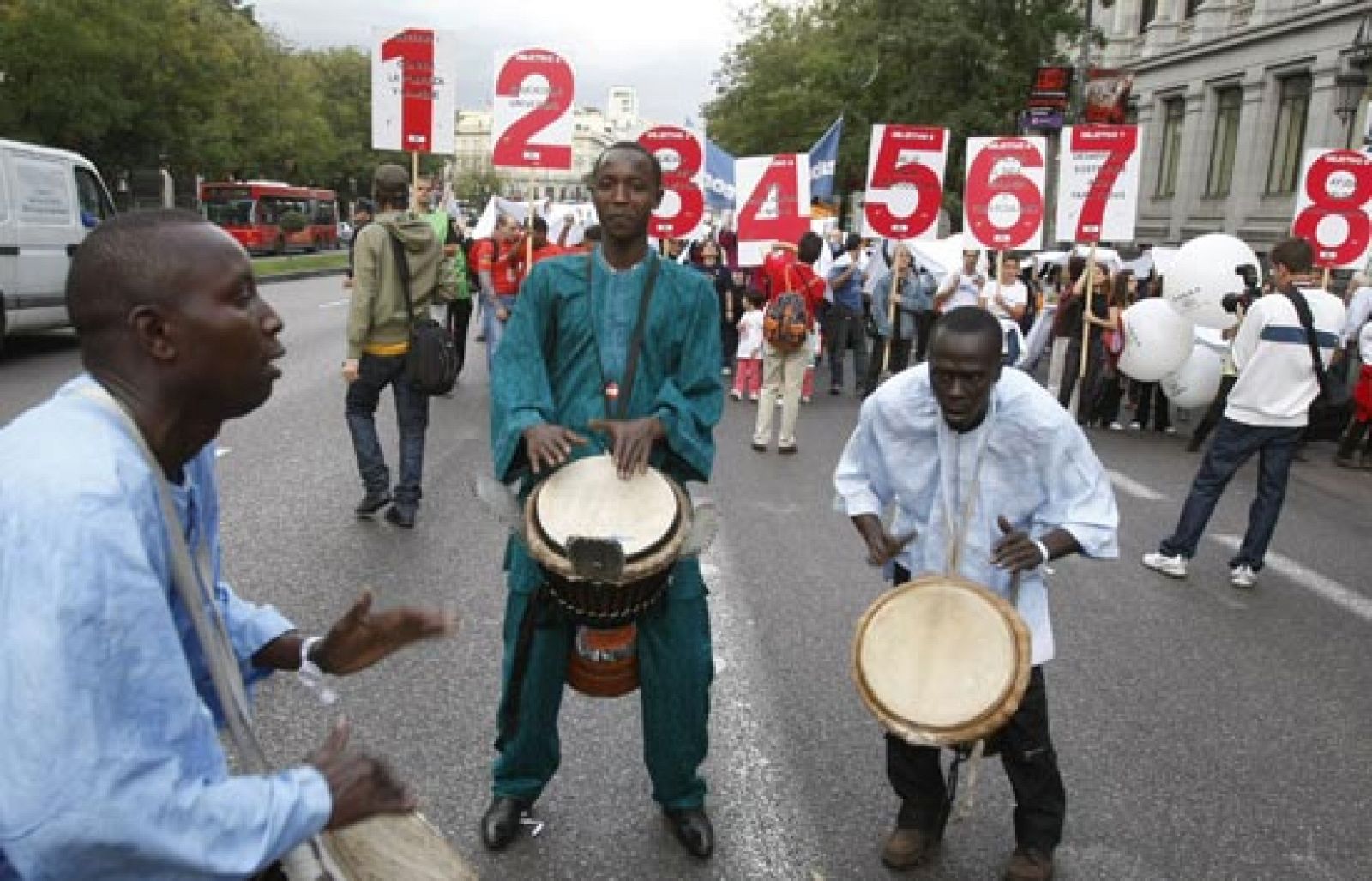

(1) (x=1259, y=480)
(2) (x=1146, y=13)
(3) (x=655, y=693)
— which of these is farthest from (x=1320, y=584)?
(2) (x=1146, y=13)

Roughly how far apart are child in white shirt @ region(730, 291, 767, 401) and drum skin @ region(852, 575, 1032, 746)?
8.26 m

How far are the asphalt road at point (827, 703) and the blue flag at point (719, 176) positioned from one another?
10505 mm

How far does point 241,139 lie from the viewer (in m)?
41.5

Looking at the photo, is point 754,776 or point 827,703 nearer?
point 754,776

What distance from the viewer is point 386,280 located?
6297mm

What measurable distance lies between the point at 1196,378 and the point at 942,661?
9586mm

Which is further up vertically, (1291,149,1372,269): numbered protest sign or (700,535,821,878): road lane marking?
(1291,149,1372,269): numbered protest sign

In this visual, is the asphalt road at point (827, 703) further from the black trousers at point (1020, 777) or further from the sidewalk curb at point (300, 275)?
the sidewalk curb at point (300, 275)

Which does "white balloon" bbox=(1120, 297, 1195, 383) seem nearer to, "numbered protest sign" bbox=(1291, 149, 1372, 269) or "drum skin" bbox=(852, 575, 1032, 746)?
"numbered protest sign" bbox=(1291, 149, 1372, 269)

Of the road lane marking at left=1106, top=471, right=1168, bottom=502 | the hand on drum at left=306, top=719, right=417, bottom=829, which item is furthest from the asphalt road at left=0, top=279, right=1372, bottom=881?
the hand on drum at left=306, top=719, right=417, bottom=829

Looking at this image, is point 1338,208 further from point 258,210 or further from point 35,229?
point 258,210

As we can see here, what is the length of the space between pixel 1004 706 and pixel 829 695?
5.72 ft

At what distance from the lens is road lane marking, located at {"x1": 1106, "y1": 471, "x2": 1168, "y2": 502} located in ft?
27.7

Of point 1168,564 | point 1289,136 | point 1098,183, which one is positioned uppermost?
point 1289,136
